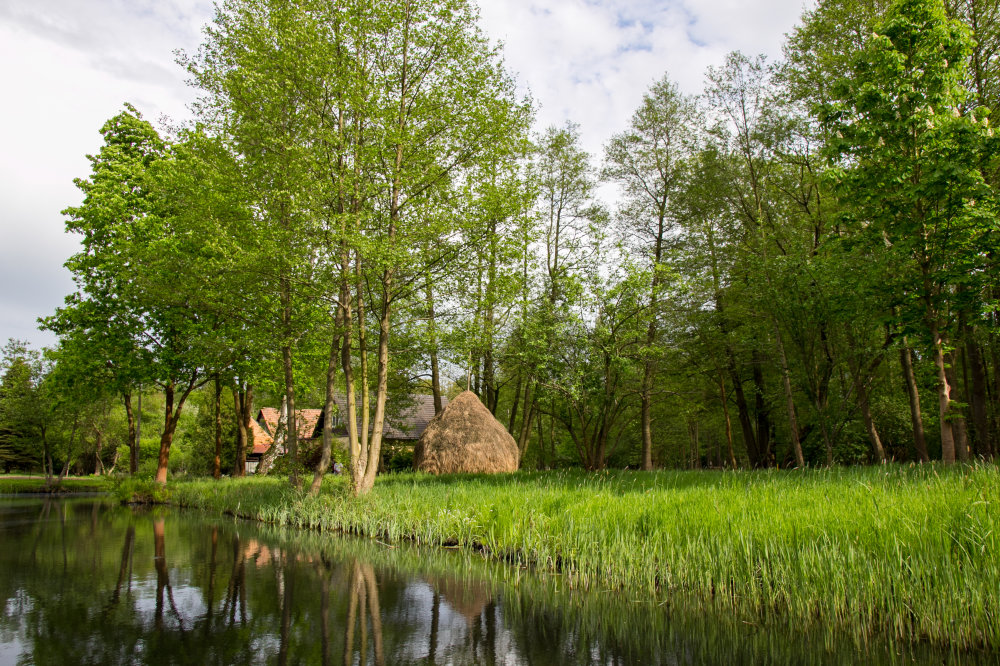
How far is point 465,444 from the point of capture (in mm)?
18938

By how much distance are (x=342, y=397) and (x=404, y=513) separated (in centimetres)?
2561

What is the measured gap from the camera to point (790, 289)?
50.4 ft

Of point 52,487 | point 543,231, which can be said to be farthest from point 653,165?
point 52,487

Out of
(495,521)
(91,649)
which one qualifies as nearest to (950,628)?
(495,521)

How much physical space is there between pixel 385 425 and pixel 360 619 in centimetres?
2671

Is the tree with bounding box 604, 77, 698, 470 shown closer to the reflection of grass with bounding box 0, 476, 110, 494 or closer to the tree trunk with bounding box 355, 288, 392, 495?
the tree trunk with bounding box 355, 288, 392, 495

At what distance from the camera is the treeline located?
1156 centimetres

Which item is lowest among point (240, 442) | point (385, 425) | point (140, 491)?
point (140, 491)

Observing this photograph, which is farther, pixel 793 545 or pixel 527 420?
pixel 527 420

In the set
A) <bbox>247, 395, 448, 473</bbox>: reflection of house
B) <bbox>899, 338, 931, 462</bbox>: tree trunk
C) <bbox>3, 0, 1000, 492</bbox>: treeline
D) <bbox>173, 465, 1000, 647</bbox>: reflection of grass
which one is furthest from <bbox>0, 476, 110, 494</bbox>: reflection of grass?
<bbox>899, 338, 931, 462</bbox>: tree trunk

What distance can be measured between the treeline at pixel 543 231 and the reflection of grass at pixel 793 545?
18.7 ft

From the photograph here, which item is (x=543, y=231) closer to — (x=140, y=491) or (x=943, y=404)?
(x=943, y=404)

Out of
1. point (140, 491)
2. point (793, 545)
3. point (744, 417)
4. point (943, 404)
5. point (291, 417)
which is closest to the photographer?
point (793, 545)

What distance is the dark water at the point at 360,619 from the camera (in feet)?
13.9
